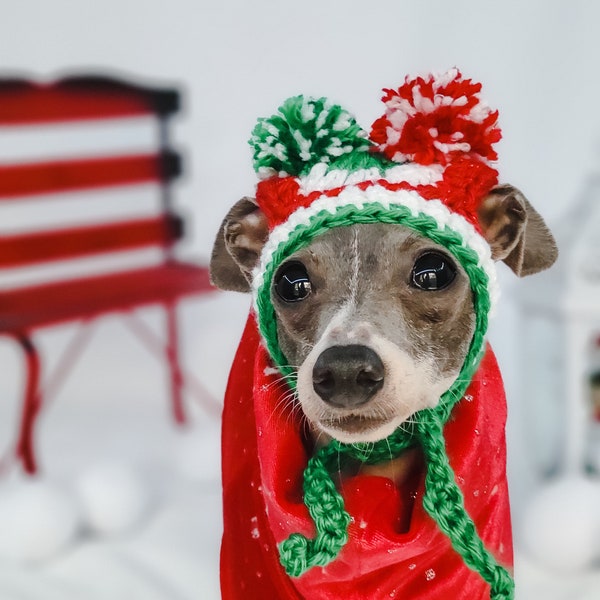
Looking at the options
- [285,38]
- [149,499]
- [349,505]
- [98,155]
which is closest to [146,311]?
[98,155]

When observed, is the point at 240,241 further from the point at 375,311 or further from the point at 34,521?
the point at 34,521

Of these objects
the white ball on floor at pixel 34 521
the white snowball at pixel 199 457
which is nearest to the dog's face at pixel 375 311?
the white ball on floor at pixel 34 521

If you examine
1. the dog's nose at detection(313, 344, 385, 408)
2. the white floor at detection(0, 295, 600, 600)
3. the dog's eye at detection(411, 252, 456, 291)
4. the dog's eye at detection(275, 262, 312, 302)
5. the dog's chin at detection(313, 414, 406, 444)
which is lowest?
the white floor at detection(0, 295, 600, 600)

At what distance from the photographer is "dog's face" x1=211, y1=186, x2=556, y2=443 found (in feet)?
2.22

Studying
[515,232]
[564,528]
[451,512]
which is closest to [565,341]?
[564,528]

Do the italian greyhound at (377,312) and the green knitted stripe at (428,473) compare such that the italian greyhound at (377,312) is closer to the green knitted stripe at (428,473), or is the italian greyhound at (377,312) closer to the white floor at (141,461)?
the green knitted stripe at (428,473)

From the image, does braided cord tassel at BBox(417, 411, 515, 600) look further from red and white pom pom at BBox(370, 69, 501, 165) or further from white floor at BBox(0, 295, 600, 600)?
white floor at BBox(0, 295, 600, 600)

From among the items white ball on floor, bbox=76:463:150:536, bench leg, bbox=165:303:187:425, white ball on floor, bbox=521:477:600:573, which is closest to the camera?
white ball on floor, bbox=521:477:600:573

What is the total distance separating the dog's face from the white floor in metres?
0.67

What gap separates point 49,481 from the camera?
1414mm

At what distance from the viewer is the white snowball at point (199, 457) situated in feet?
5.18

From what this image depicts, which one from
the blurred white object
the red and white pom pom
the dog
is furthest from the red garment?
the blurred white object

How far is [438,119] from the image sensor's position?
0.74 metres

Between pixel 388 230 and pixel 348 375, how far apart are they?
0.50 feet
